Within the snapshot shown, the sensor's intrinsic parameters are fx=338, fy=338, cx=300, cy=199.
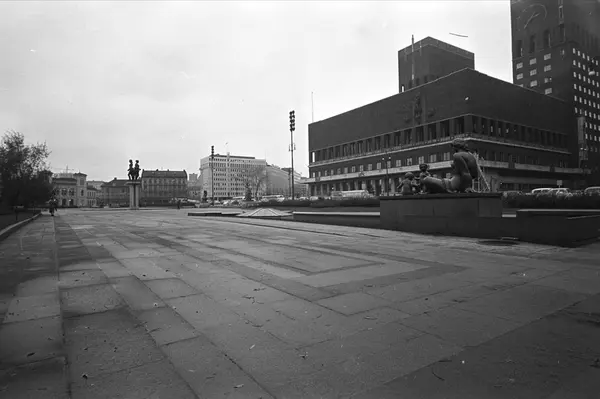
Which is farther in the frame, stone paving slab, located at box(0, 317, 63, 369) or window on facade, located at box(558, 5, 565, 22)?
window on facade, located at box(558, 5, 565, 22)

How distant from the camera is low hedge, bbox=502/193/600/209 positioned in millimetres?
20308

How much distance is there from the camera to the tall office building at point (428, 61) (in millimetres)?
102812

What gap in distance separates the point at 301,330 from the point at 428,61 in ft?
376

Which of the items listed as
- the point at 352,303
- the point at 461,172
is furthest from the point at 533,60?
the point at 352,303

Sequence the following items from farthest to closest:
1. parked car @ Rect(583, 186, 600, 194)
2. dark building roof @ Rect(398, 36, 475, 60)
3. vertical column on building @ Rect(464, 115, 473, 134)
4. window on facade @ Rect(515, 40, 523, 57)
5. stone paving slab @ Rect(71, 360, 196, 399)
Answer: dark building roof @ Rect(398, 36, 475, 60), window on facade @ Rect(515, 40, 523, 57), vertical column on building @ Rect(464, 115, 473, 134), parked car @ Rect(583, 186, 600, 194), stone paving slab @ Rect(71, 360, 196, 399)

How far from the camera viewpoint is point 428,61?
103 meters

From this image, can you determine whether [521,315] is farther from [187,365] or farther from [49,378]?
[49,378]

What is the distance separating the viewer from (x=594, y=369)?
3055 millimetres

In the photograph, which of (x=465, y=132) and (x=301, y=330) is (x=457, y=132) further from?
(x=301, y=330)

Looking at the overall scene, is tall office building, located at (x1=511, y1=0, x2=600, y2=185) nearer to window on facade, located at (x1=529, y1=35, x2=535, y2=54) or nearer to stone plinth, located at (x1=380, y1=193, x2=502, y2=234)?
window on facade, located at (x1=529, y1=35, x2=535, y2=54)

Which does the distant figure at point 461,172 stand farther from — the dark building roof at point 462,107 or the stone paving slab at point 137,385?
the dark building roof at point 462,107

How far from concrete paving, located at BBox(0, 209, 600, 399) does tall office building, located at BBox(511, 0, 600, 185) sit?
3821 inches

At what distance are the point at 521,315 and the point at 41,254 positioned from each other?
11948 millimetres

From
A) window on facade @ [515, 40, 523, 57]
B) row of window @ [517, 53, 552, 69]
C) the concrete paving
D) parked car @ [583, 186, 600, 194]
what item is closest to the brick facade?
row of window @ [517, 53, 552, 69]
